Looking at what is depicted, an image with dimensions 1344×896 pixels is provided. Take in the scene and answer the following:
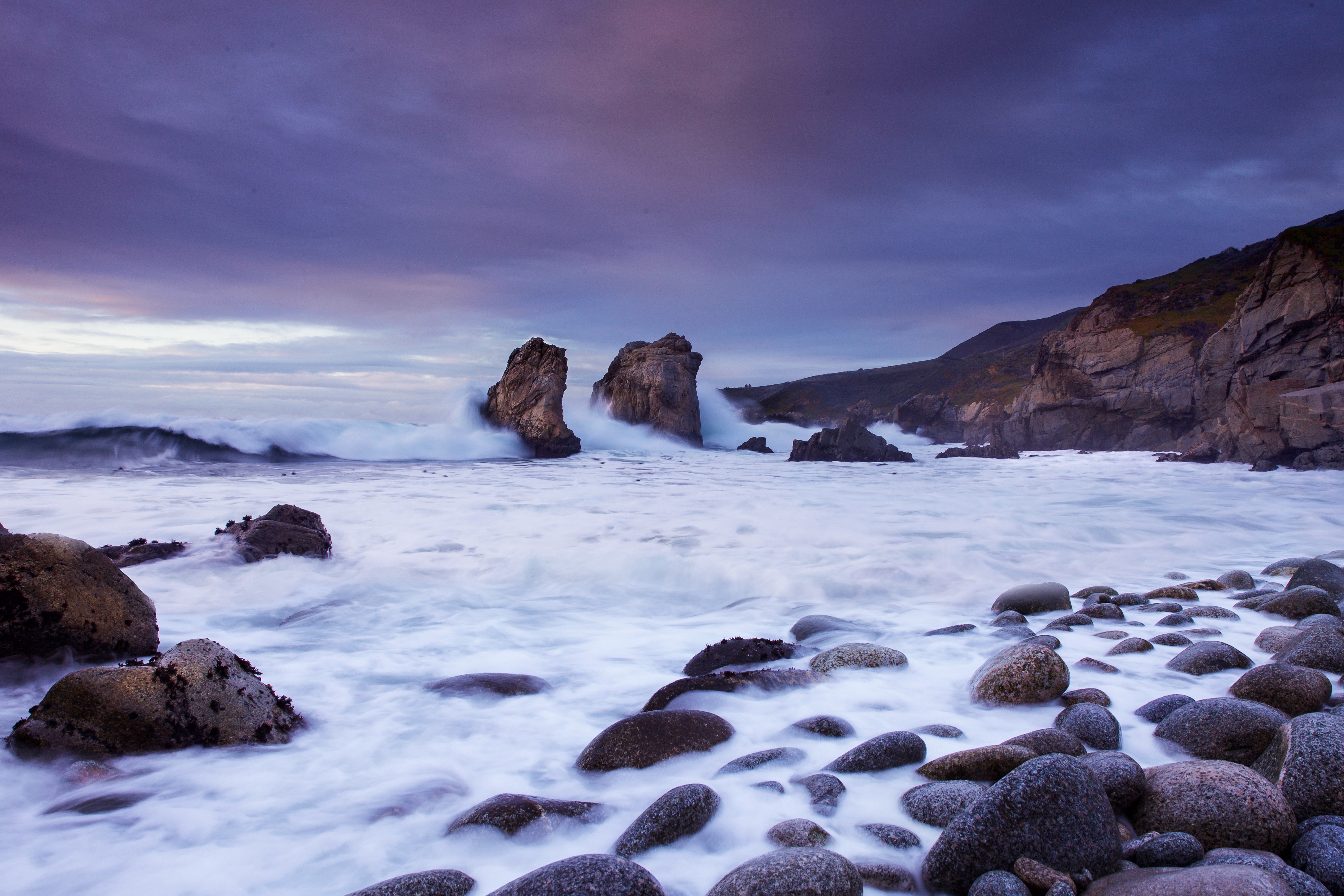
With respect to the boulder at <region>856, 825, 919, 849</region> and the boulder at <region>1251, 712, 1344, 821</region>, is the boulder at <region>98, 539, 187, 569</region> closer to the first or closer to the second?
the boulder at <region>856, 825, 919, 849</region>

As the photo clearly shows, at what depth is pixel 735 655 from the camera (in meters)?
5.08

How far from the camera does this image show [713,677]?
4.46m

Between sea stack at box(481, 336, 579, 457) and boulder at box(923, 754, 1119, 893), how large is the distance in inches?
1308

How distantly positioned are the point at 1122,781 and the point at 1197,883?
804 millimetres

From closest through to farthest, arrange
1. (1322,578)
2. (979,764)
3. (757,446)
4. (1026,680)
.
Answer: (979,764)
(1026,680)
(1322,578)
(757,446)

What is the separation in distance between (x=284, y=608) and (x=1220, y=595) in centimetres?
966

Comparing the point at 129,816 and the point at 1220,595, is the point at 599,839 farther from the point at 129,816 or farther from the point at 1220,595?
the point at 1220,595

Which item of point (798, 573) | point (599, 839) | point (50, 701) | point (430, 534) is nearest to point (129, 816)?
point (50, 701)

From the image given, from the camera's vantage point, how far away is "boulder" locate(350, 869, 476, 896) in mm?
2158

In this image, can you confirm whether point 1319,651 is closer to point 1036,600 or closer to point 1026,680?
point 1026,680

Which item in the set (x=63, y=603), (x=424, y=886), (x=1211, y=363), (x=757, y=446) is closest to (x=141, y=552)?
(x=63, y=603)

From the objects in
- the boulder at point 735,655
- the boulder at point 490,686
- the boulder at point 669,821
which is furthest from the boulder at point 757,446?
the boulder at point 669,821

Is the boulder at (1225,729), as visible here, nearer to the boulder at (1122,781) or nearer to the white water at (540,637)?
the white water at (540,637)

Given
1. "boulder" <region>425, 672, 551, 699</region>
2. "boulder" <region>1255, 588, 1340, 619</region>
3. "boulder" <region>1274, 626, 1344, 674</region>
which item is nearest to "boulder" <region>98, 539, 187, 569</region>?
"boulder" <region>425, 672, 551, 699</region>
